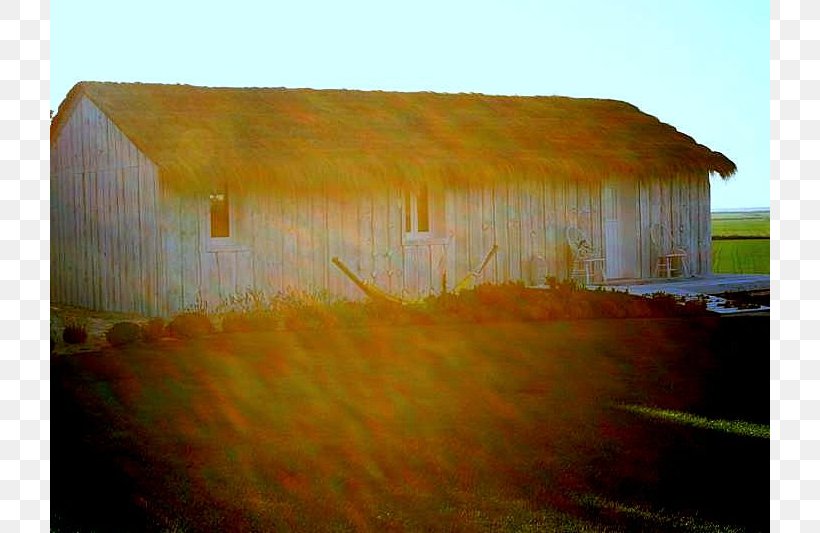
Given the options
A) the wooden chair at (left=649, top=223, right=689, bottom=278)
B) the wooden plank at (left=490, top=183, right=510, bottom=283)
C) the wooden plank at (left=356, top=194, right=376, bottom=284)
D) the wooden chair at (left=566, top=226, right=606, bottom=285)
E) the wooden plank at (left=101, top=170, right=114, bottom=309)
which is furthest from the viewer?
the wooden chair at (left=649, top=223, right=689, bottom=278)

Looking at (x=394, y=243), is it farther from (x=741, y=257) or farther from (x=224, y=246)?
(x=741, y=257)

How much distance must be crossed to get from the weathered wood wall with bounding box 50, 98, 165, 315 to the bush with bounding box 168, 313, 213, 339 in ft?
13.8

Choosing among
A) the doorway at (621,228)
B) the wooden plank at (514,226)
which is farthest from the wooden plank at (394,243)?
the doorway at (621,228)

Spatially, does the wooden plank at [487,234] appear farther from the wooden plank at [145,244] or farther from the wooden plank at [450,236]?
the wooden plank at [145,244]

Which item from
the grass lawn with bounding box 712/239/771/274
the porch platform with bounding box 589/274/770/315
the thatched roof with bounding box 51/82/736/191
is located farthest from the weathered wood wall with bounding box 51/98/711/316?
the grass lawn with bounding box 712/239/771/274

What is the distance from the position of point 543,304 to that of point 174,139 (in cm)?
685

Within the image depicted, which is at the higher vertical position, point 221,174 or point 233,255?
Answer: point 221,174

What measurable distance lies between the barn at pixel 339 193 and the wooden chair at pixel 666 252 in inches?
6.7

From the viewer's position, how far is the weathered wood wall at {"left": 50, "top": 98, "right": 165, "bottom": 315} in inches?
746

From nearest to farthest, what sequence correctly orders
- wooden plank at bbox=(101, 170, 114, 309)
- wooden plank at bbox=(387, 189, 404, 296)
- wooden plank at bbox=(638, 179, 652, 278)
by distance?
wooden plank at bbox=(101, 170, 114, 309), wooden plank at bbox=(387, 189, 404, 296), wooden plank at bbox=(638, 179, 652, 278)

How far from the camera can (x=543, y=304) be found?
15.9 m

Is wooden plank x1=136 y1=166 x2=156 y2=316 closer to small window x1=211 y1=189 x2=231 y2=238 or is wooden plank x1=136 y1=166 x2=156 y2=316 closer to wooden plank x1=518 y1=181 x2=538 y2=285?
small window x1=211 y1=189 x2=231 y2=238

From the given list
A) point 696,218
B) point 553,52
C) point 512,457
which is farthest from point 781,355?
point 696,218

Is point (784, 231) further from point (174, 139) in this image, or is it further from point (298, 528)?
point (174, 139)
